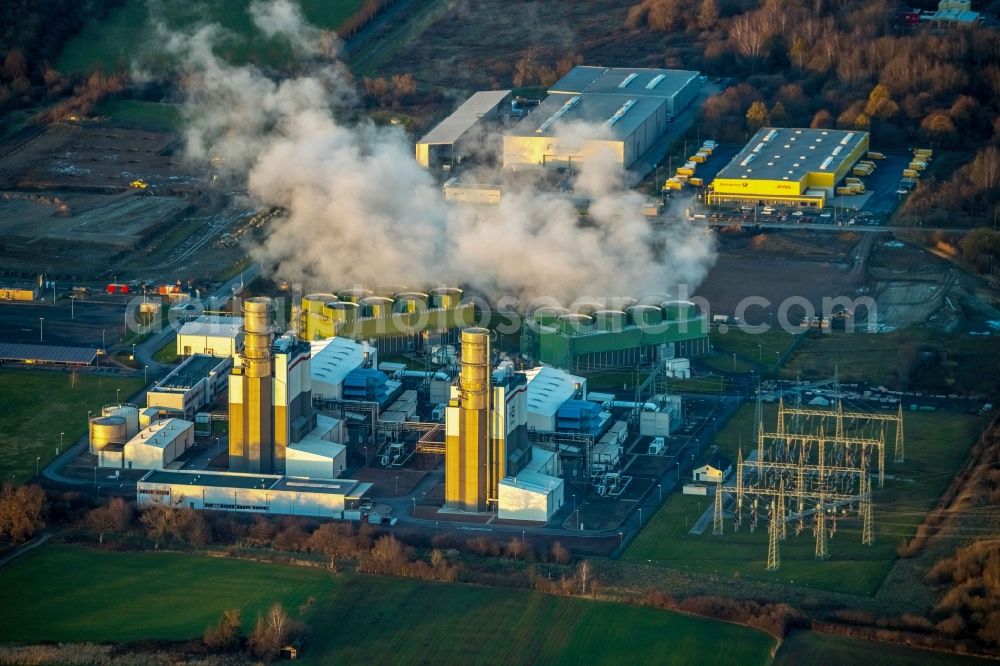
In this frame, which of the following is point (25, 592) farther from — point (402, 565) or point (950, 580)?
point (950, 580)

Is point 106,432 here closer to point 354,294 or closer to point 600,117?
point 354,294

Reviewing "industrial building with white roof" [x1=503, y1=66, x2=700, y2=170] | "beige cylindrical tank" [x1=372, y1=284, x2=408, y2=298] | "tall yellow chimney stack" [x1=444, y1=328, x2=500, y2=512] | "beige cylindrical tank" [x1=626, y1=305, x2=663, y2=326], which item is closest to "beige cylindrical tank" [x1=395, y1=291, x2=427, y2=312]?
"beige cylindrical tank" [x1=372, y1=284, x2=408, y2=298]

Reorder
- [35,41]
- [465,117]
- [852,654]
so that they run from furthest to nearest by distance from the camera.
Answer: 1. [35,41]
2. [465,117]
3. [852,654]

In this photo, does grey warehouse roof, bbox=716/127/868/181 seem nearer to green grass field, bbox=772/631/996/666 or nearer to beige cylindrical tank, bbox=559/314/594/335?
beige cylindrical tank, bbox=559/314/594/335

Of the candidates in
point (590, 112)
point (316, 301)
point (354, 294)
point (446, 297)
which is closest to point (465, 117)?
point (590, 112)

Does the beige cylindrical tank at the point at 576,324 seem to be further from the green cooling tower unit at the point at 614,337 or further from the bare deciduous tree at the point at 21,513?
the bare deciduous tree at the point at 21,513

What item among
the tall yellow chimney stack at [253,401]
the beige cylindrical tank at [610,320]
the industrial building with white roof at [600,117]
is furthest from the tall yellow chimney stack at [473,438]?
the industrial building with white roof at [600,117]
